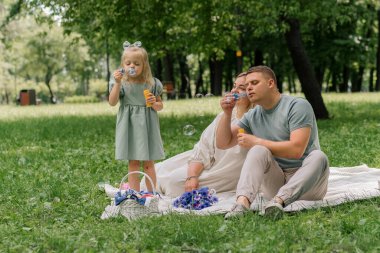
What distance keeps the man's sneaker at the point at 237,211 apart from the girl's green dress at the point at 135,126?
159 centimetres

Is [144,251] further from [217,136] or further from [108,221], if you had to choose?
[217,136]

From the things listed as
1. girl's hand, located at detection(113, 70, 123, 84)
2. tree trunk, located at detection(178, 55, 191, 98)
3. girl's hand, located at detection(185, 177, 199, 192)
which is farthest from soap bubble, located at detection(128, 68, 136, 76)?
tree trunk, located at detection(178, 55, 191, 98)

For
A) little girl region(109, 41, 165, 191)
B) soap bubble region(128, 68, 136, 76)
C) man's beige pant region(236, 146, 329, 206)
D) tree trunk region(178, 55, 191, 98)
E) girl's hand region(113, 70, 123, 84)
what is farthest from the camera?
tree trunk region(178, 55, 191, 98)

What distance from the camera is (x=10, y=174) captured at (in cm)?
850

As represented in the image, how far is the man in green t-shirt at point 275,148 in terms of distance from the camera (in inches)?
A: 213

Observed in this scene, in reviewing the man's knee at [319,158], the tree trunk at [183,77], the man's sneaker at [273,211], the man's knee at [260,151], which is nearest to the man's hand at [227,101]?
the man's knee at [260,151]

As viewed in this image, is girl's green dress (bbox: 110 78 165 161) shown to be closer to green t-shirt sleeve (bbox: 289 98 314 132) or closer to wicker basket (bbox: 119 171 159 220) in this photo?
wicker basket (bbox: 119 171 159 220)

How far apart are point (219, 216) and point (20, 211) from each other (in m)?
1.92

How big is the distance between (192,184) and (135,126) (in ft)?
2.66

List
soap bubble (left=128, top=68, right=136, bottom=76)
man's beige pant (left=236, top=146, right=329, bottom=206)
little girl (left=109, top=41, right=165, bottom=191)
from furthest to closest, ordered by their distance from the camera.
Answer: little girl (left=109, top=41, right=165, bottom=191) → soap bubble (left=128, top=68, right=136, bottom=76) → man's beige pant (left=236, top=146, right=329, bottom=206)

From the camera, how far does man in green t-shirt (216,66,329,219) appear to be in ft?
17.7

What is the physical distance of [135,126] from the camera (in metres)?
6.68

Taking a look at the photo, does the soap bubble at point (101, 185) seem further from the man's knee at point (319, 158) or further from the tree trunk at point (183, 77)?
the tree trunk at point (183, 77)

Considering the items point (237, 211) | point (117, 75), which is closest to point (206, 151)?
point (117, 75)
